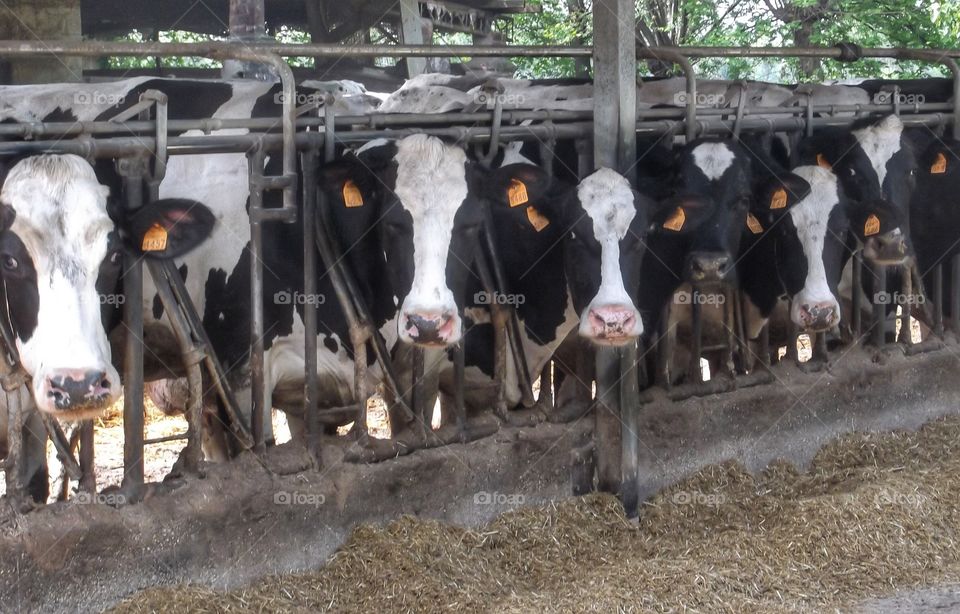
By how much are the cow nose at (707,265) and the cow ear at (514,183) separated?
105cm

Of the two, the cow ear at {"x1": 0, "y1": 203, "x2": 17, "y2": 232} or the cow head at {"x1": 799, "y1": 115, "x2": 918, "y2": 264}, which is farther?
the cow head at {"x1": 799, "y1": 115, "x2": 918, "y2": 264}

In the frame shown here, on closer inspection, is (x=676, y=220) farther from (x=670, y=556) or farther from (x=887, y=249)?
(x=887, y=249)

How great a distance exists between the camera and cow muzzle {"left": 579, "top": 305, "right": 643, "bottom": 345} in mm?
5000

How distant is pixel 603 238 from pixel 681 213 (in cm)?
51

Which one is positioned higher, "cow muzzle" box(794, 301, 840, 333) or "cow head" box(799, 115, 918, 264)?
"cow head" box(799, 115, 918, 264)

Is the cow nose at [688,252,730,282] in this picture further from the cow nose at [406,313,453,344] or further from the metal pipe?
the cow nose at [406,313,453,344]

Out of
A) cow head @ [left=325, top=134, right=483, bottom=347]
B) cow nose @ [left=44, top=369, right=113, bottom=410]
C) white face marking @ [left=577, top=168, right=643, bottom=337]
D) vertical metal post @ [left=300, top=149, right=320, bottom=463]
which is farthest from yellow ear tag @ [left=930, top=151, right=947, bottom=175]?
cow nose @ [left=44, top=369, right=113, bottom=410]

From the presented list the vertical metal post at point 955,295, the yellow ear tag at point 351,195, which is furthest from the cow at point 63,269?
the vertical metal post at point 955,295

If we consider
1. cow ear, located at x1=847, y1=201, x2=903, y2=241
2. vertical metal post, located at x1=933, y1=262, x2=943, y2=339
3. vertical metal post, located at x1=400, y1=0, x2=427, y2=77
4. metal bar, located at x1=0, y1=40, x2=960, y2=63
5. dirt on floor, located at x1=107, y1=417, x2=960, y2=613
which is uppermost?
vertical metal post, located at x1=400, y1=0, x2=427, y2=77

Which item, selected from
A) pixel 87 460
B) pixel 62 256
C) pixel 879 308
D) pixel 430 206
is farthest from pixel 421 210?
pixel 879 308

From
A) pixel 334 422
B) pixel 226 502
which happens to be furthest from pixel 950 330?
pixel 226 502

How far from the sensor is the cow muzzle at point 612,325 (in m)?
5.00

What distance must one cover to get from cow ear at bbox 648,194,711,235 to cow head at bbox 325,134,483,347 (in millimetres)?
975

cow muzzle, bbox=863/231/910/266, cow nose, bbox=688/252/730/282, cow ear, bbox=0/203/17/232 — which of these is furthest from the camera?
cow muzzle, bbox=863/231/910/266
